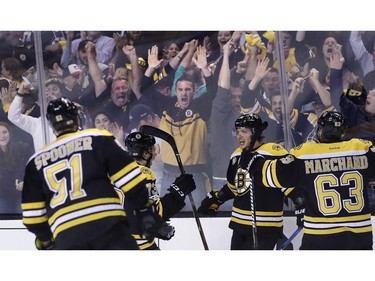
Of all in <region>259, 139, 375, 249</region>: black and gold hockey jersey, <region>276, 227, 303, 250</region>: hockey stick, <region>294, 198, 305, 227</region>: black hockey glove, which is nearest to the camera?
<region>259, 139, 375, 249</region>: black and gold hockey jersey

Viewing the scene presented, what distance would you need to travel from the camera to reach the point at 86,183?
383 centimetres

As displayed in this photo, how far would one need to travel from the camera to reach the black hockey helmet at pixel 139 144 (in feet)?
16.7

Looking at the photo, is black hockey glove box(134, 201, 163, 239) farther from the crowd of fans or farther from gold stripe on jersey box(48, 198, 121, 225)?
the crowd of fans

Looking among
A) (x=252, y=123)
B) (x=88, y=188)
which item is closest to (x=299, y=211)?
(x=252, y=123)

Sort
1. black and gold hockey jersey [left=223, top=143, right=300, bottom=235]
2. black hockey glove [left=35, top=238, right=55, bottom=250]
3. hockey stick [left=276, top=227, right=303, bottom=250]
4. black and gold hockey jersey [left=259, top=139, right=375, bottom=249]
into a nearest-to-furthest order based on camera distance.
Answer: black hockey glove [left=35, top=238, right=55, bottom=250] → black and gold hockey jersey [left=259, top=139, right=375, bottom=249] → black and gold hockey jersey [left=223, top=143, right=300, bottom=235] → hockey stick [left=276, top=227, right=303, bottom=250]

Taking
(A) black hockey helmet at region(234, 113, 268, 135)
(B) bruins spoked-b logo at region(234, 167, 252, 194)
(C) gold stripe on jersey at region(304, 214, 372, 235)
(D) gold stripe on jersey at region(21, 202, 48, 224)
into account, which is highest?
(A) black hockey helmet at region(234, 113, 268, 135)

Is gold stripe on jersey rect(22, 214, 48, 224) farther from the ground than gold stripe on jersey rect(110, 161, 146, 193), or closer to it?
closer to it

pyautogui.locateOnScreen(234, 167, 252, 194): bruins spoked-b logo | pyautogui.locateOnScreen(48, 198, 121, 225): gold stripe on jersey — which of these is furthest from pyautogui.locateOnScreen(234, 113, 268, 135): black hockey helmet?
pyautogui.locateOnScreen(48, 198, 121, 225): gold stripe on jersey

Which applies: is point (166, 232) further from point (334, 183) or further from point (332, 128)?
point (332, 128)

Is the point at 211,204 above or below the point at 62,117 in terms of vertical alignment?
below

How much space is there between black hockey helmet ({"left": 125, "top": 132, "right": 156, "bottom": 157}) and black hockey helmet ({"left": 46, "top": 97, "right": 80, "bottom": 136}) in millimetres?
1047

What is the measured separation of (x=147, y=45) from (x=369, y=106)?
1.57 m

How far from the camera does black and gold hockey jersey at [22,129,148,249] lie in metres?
3.82

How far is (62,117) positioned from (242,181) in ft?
5.49
